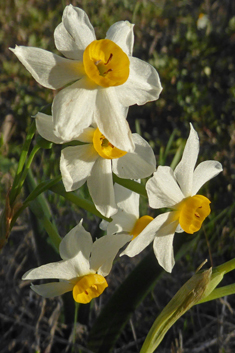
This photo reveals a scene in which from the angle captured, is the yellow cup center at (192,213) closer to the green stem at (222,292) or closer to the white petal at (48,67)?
the green stem at (222,292)

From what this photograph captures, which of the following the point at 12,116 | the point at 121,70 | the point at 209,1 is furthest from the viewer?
the point at 209,1

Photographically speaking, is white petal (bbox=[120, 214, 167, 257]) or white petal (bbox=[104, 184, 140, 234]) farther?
white petal (bbox=[104, 184, 140, 234])

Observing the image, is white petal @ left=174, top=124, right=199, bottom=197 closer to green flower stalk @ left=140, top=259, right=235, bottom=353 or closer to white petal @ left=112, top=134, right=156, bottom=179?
white petal @ left=112, top=134, right=156, bottom=179

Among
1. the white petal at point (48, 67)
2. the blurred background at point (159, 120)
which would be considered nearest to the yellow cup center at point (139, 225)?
the white petal at point (48, 67)

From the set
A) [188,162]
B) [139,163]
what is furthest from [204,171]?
[139,163]

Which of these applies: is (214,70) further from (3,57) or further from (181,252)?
(181,252)

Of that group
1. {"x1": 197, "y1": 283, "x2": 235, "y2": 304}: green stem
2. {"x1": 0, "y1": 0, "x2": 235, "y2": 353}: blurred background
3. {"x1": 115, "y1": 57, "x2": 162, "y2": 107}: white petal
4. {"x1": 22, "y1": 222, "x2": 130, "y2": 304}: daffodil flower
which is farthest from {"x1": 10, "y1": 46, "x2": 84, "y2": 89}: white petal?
{"x1": 0, "y1": 0, "x2": 235, "y2": 353}: blurred background

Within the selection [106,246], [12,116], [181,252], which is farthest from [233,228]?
[12,116]

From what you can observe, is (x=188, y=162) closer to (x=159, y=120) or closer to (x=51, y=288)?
(x=51, y=288)
